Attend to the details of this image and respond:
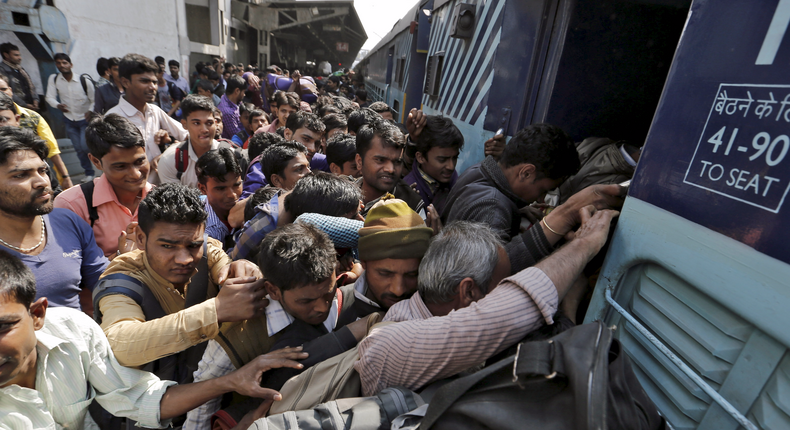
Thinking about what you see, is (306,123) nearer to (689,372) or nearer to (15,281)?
(15,281)

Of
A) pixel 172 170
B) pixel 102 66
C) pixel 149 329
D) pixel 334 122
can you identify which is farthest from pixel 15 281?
pixel 102 66

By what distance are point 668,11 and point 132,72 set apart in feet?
13.5

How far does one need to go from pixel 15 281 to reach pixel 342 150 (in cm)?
221

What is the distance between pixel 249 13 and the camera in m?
16.9

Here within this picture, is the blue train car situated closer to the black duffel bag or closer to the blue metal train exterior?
the blue metal train exterior

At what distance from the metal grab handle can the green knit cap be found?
2.28 ft

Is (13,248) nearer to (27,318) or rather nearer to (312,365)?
(27,318)

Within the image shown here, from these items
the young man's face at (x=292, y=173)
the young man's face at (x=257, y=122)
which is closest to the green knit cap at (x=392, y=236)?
the young man's face at (x=292, y=173)

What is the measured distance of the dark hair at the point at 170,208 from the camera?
1581 millimetres

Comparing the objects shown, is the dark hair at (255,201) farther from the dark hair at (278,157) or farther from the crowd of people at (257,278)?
the dark hair at (278,157)

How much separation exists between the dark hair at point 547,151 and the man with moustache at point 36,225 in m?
2.16

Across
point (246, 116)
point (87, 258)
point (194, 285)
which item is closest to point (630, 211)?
point (194, 285)

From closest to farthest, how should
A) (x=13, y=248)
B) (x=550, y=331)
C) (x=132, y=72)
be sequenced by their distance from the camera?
(x=550, y=331) < (x=13, y=248) < (x=132, y=72)

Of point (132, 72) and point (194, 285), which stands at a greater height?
point (132, 72)
